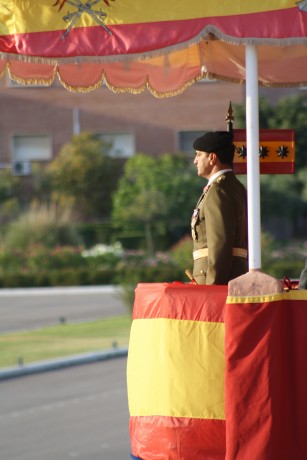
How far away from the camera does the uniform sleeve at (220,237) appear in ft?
19.9

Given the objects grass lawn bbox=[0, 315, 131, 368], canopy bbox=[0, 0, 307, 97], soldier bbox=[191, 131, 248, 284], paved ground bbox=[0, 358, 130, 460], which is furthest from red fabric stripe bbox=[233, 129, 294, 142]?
grass lawn bbox=[0, 315, 131, 368]

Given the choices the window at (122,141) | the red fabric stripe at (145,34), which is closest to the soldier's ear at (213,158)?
the red fabric stripe at (145,34)

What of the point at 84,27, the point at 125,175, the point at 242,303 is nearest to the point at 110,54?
the point at 84,27

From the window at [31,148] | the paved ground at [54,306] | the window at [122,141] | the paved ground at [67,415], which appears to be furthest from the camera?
the window at [31,148]

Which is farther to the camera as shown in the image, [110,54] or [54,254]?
[54,254]

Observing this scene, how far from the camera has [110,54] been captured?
580 centimetres

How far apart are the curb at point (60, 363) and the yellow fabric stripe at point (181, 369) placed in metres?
12.1

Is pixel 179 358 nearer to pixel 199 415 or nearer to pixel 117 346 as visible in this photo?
pixel 199 415

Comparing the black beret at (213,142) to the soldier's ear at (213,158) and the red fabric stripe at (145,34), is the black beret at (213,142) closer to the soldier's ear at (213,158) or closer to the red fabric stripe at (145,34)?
the soldier's ear at (213,158)

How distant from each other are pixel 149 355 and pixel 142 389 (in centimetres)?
19

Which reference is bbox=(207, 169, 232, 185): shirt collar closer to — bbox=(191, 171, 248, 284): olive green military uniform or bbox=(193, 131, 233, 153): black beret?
bbox=(191, 171, 248, 284): olive green military uniform

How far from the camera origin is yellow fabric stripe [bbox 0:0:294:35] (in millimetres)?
5648

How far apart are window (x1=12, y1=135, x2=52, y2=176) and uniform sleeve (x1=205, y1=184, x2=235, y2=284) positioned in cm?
4885

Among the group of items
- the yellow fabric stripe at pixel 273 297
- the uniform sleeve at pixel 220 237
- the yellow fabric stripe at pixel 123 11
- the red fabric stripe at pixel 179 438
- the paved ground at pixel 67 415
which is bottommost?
the paved ground at pixel 67 415
